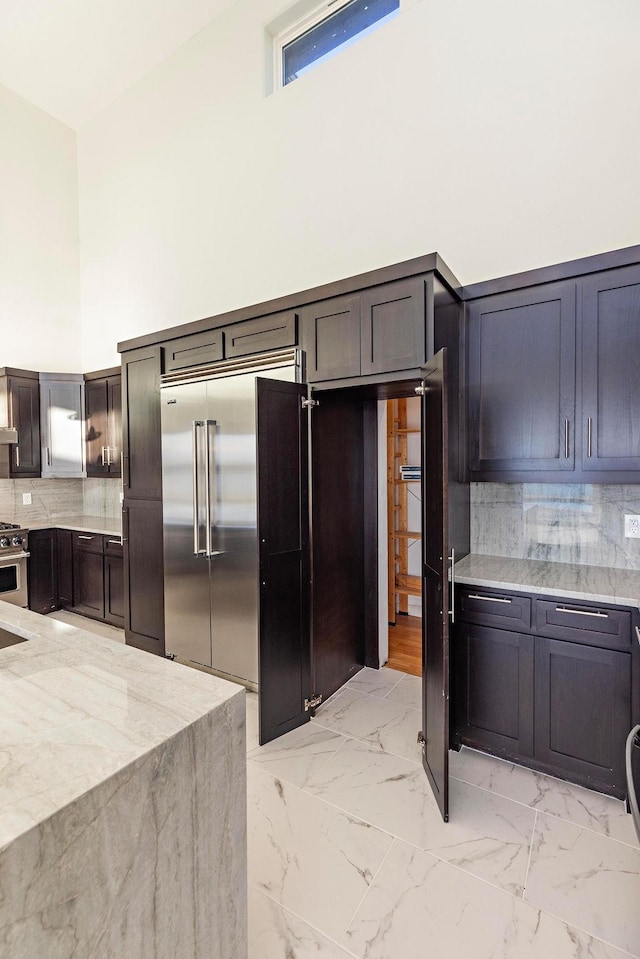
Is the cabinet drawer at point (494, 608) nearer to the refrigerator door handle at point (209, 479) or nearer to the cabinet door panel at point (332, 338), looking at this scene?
the cabinet door panel at point (332, 338)

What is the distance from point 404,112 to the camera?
10.5 feet

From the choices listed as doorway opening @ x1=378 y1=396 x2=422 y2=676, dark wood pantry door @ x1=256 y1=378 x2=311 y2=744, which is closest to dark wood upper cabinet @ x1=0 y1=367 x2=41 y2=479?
dark wood pantry door @ x1=256 y1=378 x2=311 y2=744

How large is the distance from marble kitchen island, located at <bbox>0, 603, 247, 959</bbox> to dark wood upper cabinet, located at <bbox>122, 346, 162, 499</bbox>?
8.10 feet

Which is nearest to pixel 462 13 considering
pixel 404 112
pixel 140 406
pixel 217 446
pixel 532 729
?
pixel 404 112

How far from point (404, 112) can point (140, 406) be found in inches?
112

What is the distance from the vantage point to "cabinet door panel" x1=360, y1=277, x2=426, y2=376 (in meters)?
2.40

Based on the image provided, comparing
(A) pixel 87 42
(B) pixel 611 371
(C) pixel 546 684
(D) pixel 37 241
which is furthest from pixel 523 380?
(D) pixel 37 241

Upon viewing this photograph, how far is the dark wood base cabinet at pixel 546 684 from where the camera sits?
2.13m

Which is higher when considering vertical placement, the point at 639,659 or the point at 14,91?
the point at 14,91

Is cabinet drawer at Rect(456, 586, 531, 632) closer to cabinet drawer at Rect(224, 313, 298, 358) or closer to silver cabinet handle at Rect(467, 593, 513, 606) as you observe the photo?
silver cabinet handle at Rect(467, 593, 513, 606)

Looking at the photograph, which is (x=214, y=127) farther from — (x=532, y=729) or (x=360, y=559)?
(x=532, y=729)

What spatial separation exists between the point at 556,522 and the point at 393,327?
149 centimetres

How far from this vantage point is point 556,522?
2814mm

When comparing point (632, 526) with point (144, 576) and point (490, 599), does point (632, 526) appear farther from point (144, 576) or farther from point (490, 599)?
point (144, 576)
